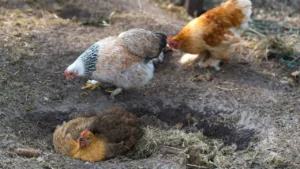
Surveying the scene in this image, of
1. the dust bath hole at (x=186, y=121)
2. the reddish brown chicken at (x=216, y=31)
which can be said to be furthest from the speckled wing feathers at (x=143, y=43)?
the dust bath hole at (x=186, y=121)

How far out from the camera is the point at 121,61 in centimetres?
530

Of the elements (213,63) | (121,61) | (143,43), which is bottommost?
(213,63)

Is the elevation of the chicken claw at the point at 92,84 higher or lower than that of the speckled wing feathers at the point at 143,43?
lower

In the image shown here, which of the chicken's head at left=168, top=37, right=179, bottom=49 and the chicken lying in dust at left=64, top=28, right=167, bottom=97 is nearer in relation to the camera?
the chicken lying in dust at left=64, top=28, right=167, bottom=97

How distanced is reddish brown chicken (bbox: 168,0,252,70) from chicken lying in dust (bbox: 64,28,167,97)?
2.02 feet

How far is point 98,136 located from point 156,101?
1.14 metres

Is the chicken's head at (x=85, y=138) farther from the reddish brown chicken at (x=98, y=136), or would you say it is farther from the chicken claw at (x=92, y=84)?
the chicken claw at (x=92, y=84)

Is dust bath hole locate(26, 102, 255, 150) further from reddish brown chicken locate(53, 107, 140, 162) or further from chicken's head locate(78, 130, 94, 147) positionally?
chicken's head locate(78, 130, 94, 147)

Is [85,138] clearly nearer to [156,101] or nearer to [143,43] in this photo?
[156,101]

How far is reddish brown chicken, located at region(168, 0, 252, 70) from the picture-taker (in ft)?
20.1

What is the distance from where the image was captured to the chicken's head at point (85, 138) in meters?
4.52

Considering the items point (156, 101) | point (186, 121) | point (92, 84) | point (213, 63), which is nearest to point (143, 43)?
point (156, 101)

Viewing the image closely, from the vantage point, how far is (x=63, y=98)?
Answer: 18.2 feet

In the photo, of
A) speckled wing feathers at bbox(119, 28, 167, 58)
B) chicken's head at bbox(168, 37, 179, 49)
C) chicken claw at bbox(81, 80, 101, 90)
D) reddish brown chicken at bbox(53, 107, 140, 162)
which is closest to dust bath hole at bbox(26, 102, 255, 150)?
reddish brown chicken at bbox(53, 107, 140, 162)
